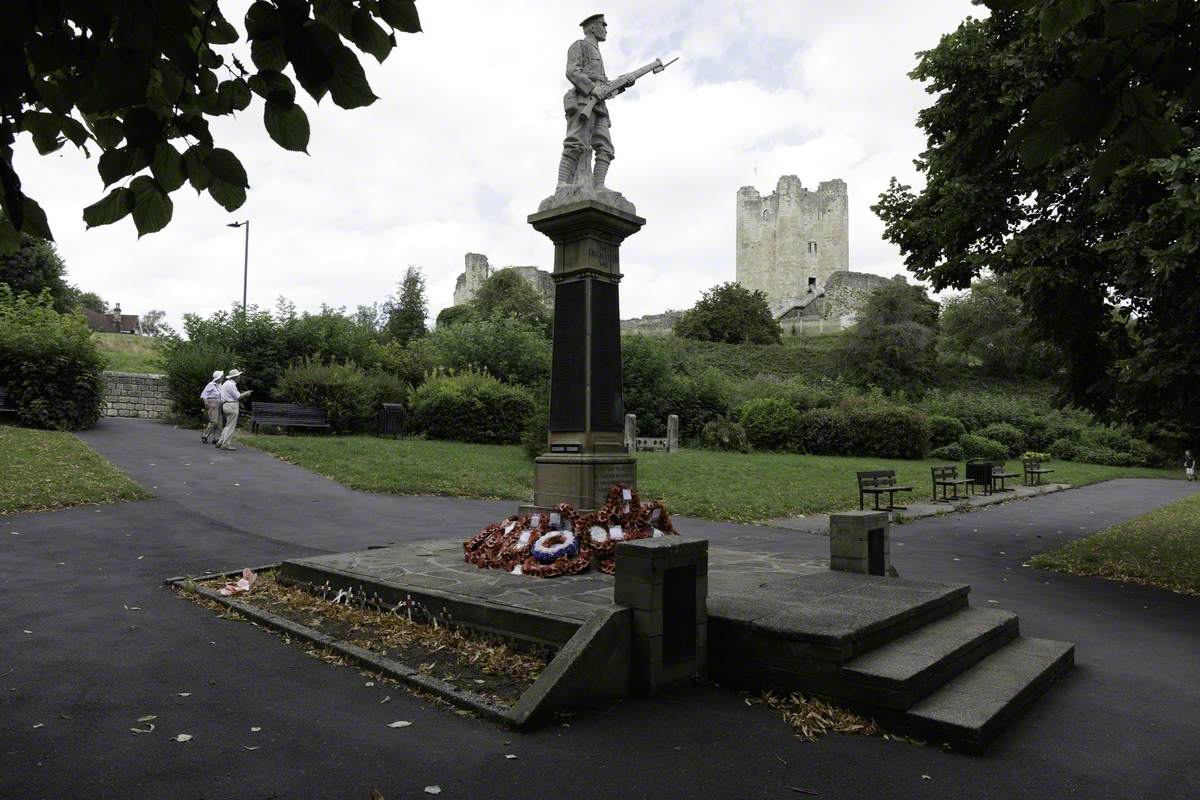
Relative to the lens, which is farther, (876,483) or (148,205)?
(876,483)

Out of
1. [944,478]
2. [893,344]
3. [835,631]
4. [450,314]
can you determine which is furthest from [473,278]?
[835,631]

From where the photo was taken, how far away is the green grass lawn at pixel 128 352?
33250 millimetres

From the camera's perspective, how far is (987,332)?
153ft

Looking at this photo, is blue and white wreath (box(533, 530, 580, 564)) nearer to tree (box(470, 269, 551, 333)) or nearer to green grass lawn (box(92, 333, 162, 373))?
green grass lawn (box(92, 333, 162, 373))

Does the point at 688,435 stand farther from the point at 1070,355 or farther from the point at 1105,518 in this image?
the point at 1070,355

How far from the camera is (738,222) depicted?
78.4 meters

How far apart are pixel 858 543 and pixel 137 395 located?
84.2 ft

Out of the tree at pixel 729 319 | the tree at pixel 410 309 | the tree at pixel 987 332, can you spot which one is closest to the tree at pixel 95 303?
the tree at pixel 410 309

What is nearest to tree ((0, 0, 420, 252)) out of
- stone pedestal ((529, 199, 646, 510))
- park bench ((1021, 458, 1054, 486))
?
stone pedestal ((529, 199, 646, 510))

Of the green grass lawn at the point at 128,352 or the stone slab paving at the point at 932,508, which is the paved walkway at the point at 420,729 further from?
the green grass lawn at the point at 128,352

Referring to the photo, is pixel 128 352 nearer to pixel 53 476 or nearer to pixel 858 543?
pixel 53 476

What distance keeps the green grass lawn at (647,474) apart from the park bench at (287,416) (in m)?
1.26

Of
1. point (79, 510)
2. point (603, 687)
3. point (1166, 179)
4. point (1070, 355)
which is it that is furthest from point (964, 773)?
point (79, 510)

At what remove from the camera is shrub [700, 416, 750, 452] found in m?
28.3
